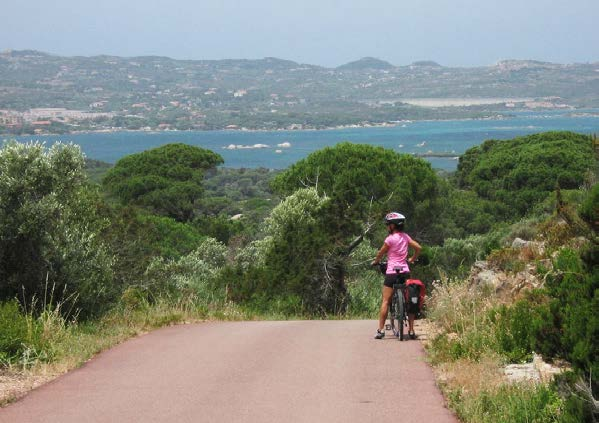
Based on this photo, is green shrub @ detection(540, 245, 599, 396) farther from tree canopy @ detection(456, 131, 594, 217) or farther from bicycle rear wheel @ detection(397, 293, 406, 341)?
tree canopy @ detection(456, 131, 594, 217)

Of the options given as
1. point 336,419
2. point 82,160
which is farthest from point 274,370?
point 82,160

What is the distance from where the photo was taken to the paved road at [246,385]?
638 cm

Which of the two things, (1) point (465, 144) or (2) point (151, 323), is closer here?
(2) point (151, 323)

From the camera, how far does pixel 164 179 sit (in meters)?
49.8

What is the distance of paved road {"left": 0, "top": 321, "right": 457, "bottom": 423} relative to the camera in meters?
6.38

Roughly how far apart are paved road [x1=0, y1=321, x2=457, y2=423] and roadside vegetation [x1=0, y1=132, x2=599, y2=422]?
1.27 ft

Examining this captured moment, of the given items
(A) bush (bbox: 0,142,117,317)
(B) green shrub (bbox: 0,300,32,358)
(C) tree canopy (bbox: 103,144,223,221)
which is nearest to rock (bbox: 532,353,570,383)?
(B) green shrub (bbox: 0,300,32,358)

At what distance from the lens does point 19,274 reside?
11.0 m

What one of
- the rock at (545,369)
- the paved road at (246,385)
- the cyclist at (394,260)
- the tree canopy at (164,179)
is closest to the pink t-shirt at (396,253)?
the cyclist at (394,260)

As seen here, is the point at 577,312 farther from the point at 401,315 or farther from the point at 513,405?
the point at 401,315

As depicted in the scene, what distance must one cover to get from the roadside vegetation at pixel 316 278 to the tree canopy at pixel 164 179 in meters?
9.39

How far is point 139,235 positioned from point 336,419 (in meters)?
11.8

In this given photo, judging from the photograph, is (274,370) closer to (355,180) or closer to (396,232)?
(396,232)

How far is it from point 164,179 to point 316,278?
30.6 metres
